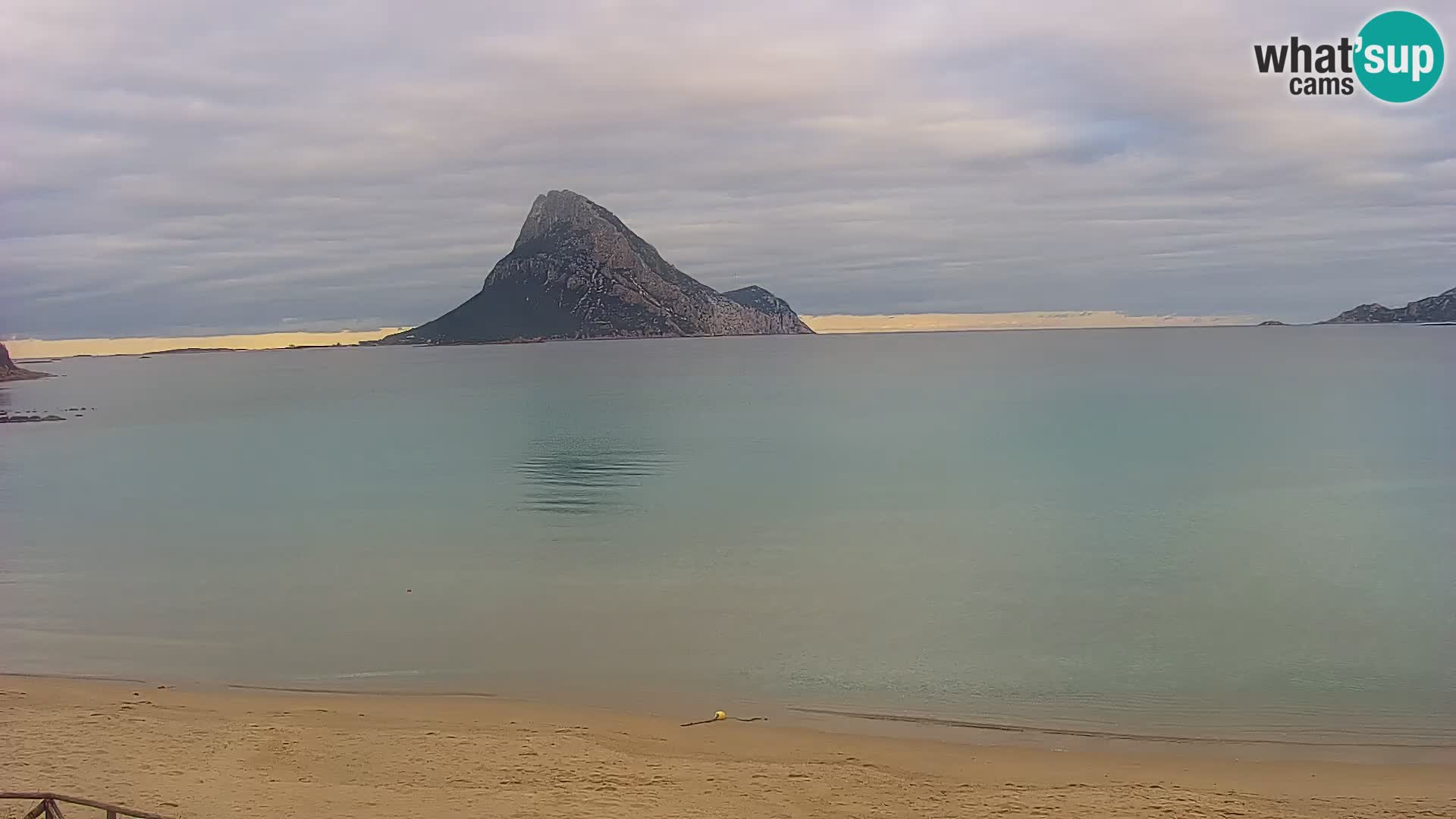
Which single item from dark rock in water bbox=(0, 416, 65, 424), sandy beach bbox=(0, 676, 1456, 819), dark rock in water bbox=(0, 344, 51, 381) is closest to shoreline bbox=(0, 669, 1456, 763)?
sandy beach bbox=(0, 676, 1456, 819)

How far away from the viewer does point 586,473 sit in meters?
47.0

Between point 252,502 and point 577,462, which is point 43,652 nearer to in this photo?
point 252,502

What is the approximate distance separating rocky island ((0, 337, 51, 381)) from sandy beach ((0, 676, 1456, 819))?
175m

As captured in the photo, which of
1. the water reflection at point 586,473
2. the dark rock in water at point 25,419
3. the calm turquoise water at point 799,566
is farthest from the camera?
the dark rock in water at point 25,419

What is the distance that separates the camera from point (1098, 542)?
2947cm

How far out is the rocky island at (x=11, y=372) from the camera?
16314cm

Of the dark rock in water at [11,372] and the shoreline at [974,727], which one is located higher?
the dark rock in water at [11,372]

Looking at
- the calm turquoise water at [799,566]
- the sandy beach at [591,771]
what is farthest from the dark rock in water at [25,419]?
the sandy beach at [591,771]

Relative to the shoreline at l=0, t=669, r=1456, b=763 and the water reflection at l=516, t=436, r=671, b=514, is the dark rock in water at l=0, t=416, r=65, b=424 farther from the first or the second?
the shoreline at l=0, t=669, r=1456, b=763

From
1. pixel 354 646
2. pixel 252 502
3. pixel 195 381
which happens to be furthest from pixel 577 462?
pixel 195 381

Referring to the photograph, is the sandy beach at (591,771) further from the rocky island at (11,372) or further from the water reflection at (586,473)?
the rocky island at (11,372)

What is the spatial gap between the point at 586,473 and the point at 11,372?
16406cm

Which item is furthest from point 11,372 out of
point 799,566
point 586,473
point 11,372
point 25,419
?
point 799,566

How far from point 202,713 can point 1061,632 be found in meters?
14.3
